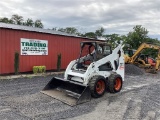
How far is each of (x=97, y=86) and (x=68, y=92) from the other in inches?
44.4

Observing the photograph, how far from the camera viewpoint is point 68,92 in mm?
6926

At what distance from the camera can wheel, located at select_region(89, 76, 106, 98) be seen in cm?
654

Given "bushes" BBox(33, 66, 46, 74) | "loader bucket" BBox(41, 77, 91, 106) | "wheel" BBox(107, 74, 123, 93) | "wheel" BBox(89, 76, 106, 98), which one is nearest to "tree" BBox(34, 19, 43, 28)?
"bushes" BBox(33, 66, 46, 74)

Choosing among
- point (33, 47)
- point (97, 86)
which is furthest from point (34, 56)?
point (97, 86)

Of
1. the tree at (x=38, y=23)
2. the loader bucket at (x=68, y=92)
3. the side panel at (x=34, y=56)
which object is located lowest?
the loader bucket at (x=68, y=92)

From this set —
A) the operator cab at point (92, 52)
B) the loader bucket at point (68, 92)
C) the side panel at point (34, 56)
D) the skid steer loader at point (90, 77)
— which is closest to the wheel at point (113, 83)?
the skid steer loader at point (90, 77)

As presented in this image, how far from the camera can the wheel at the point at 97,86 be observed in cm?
654

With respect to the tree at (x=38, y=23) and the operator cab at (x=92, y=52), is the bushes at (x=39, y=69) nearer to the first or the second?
the operator cab at (x=92, y=52)

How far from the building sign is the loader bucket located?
16.1ft

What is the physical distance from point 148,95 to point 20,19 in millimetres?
47490

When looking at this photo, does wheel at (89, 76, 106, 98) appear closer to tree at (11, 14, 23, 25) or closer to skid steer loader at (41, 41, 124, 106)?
skid steer loader at (41, 41, 124, 106)

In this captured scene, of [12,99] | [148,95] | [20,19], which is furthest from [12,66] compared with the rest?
[20,19]

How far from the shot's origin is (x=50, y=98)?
21.4ft

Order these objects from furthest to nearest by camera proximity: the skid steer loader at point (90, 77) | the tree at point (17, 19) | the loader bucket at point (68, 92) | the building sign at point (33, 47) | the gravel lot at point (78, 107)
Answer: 1. the tree at point (17, 19)
2. the building sign at point (33, 47)
3. the skid steer loader at point (90, 77)
4. the loader bucket at point (68, 92)
5. the gravel lot at point (78, 107)
